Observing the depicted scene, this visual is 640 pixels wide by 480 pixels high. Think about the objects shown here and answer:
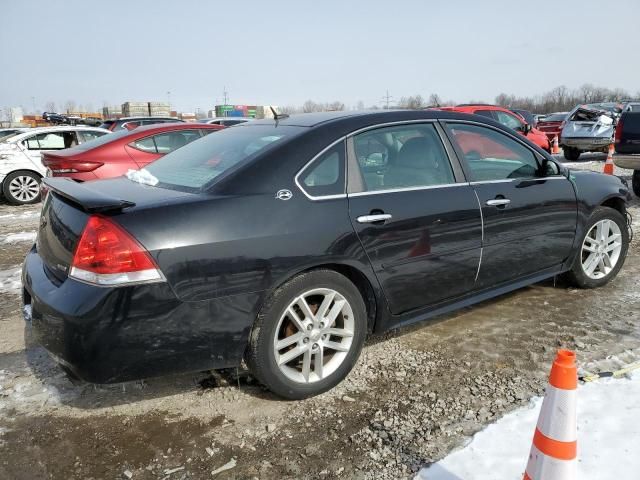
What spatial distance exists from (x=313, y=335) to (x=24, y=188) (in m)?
9.13

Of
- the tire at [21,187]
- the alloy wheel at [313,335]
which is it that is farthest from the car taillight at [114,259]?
the tire at [21,187]

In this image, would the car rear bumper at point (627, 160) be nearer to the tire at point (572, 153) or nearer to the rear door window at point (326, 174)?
the tire at point (572, 153)

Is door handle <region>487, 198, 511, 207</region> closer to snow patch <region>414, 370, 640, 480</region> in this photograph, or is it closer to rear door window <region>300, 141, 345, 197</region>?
rear door window <region>300, 141, 345, 197</region>

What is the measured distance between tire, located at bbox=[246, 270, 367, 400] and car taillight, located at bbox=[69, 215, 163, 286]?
0.62m

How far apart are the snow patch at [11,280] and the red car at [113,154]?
1.53 metres

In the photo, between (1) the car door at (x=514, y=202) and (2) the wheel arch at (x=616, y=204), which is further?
(2) the wheel arch at (x=616, y=204)

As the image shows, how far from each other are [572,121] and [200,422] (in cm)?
1455

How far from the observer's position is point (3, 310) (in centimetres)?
428

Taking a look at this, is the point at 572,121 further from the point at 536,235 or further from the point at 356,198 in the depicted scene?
the point at 356,198

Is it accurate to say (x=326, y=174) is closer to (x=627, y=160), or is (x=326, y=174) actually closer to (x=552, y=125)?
(x=627, y=160)

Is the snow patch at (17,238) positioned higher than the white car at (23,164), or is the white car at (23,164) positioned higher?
the white car at (23,164)

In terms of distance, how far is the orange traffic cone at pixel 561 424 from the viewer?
5.45 ft

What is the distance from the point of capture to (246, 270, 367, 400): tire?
259cm

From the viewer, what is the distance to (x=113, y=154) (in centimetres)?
700
